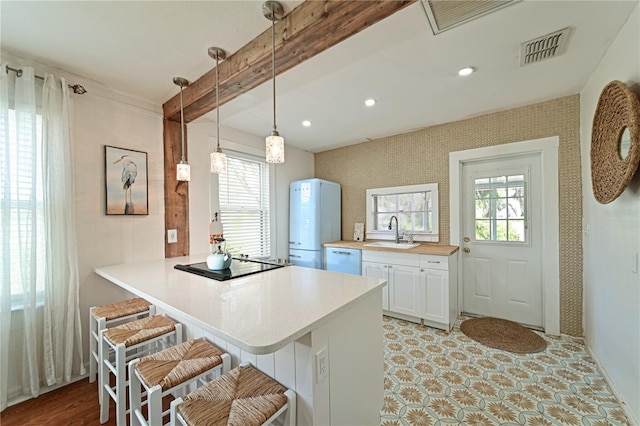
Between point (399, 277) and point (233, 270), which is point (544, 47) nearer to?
point (399, 277)

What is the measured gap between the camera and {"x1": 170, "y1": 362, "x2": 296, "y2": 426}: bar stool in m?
0.94

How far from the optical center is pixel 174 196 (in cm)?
260

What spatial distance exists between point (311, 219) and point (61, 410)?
2842 mm

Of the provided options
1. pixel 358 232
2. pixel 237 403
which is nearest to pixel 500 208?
pixel 358 232

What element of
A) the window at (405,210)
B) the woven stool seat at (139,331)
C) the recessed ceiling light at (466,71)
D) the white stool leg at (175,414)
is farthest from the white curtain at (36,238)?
the window at (405,210)

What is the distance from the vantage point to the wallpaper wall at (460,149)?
247 centimetres

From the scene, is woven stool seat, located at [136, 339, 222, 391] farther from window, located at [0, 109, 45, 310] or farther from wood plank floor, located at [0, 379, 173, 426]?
window, located at [0, 109, 45, 310]

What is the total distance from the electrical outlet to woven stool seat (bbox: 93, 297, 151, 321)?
1.56m

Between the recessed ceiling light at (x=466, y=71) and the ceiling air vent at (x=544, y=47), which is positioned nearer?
the ceiling air vent at (x=544, y=47)

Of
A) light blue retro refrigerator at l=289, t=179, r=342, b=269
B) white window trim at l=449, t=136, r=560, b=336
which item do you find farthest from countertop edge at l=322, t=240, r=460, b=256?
white window trim at l=449, t=136, r=560, b=336

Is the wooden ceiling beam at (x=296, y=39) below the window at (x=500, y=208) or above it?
above

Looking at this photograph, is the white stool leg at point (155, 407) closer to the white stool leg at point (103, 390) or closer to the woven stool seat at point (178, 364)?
the woven stool seat at point (178, 364)

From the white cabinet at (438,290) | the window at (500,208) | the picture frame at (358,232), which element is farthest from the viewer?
the picture frame at (358,232)

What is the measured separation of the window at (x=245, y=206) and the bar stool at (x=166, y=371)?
180cm
